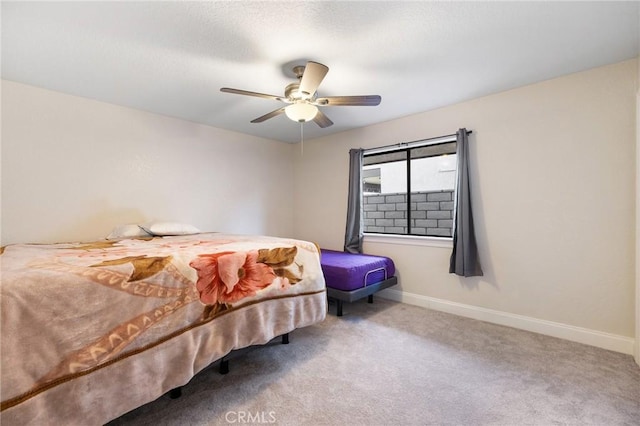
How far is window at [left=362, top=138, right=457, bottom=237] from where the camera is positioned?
10.8 ft

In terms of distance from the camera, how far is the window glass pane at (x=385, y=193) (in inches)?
143

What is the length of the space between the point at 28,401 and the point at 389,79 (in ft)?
9.46

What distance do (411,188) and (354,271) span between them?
1447 millimetres

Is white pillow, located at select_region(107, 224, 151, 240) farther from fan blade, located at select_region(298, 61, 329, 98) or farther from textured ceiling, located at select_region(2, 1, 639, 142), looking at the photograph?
fan blade, located at select_region(298, 61, 329, 98)

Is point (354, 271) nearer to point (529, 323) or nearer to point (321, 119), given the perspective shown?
point (321, 119)

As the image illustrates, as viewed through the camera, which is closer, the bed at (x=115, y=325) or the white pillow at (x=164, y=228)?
the bed at (x=115, y=325)

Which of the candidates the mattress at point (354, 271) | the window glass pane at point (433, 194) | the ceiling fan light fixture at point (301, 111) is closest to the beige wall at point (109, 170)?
the mattress at point (354, 271)

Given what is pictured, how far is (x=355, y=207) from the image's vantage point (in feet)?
12.2

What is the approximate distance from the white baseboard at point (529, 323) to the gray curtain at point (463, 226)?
1.37 feet

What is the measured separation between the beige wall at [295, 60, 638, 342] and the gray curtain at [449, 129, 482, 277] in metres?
0.11

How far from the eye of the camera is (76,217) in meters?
2.69

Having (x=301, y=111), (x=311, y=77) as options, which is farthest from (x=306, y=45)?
(x=301, y=111)

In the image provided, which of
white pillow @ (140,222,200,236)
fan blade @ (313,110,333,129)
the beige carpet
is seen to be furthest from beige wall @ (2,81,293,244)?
the beige carpet

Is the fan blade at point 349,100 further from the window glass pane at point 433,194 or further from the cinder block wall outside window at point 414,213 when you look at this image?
the cinder block wall outside window at point 414,213
